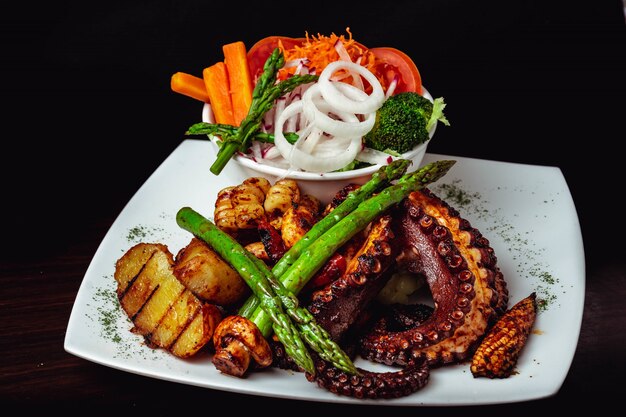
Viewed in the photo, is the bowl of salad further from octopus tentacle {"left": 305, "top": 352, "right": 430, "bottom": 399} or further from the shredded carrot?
octopus tentacle {"left": 305, "top": 352, "right": 430, "bottom": 399}

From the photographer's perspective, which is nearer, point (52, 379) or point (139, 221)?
point (52, 379)

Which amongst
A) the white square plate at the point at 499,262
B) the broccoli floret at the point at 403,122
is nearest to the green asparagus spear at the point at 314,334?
the white square plate at the point at 499,262

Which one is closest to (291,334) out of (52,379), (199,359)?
(199,359)

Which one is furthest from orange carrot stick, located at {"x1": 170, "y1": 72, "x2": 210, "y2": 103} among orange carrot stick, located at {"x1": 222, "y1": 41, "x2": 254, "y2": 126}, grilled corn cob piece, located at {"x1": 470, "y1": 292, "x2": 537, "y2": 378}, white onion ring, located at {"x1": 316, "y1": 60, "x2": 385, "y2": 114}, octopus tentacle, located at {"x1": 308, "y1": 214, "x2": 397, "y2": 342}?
grilled corn cob piece, located at {"x1": 470, "y1": 292, "x2": 537, "y2": 378}

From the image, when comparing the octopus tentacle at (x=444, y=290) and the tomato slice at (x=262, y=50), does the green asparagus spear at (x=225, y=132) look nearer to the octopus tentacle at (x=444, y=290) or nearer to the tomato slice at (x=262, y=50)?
the tomato slice at (x=262, y=50)

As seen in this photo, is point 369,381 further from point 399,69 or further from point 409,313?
point 399,69

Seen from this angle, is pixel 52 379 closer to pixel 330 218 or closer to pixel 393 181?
pixel 330 218
